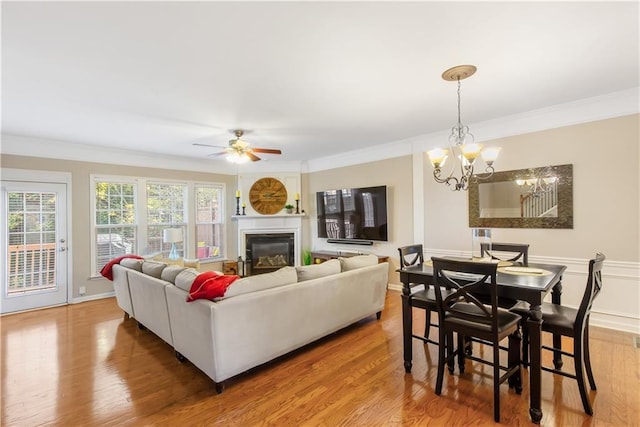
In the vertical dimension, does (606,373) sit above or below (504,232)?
below

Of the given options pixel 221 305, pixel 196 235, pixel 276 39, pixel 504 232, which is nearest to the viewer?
pixel 276 39

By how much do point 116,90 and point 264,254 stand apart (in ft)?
14.4

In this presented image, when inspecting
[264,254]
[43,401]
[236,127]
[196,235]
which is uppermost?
[236,127]

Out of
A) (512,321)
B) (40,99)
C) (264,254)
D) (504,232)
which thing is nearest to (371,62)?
(512,321)

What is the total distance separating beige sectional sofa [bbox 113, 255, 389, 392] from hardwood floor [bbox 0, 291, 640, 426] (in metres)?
0.20

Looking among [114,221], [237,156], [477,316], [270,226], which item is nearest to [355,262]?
[477,316]

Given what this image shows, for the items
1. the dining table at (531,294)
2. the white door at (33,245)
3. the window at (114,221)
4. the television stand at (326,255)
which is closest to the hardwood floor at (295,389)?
the dining table at (531,294)

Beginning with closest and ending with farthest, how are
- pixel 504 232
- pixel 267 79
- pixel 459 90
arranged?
pixel 267 79 → pixel 459 90 → pixel 504 232

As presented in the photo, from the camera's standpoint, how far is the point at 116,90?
9.59 feet

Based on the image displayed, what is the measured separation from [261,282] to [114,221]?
4.10 metres

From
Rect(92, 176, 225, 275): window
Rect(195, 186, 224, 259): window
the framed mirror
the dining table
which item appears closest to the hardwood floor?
the dining table

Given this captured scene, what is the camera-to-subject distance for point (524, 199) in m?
3.88

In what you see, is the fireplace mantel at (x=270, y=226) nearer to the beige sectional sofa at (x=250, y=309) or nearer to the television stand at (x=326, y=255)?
the television stand at (x=326, y=255)

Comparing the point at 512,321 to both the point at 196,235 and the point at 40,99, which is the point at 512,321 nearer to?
the point at 40,99
